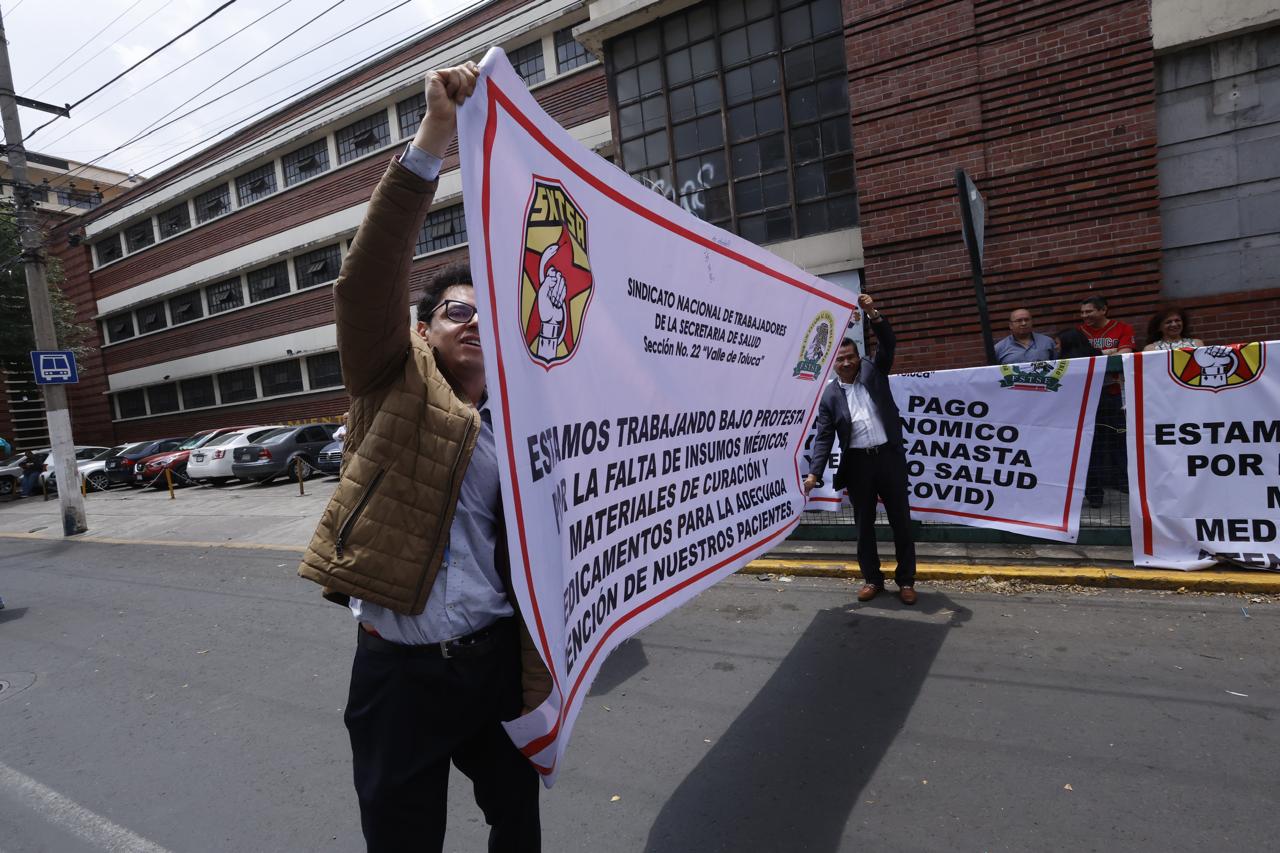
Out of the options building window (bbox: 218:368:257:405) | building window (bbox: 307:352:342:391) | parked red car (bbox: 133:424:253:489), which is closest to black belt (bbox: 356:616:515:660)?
parked red car (bbox: 133:424:253:489)

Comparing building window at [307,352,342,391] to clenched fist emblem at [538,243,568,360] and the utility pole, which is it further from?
clenched fist emblem at [538,243,568,360]

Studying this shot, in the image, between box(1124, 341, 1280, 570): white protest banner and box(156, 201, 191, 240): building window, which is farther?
box(156, 201, 191, 240): building window

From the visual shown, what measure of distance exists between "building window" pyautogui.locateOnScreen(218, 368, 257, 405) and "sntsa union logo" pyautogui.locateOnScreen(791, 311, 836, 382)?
80.7 ft

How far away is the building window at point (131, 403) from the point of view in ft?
93.1

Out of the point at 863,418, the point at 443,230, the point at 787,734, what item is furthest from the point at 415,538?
the point at 443,230

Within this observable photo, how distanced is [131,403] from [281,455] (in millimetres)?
18273

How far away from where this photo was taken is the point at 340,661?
4586mm

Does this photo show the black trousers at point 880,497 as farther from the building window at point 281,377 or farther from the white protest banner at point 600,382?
the building window at point 281,377

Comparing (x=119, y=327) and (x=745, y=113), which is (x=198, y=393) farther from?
(x=745, y=113)

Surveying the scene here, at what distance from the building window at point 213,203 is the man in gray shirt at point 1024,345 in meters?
26.2

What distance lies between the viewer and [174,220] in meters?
26.5

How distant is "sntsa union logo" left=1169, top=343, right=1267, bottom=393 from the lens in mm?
4668

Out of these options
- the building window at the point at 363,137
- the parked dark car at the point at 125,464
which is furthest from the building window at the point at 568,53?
the parked dark car at the point at 125,464

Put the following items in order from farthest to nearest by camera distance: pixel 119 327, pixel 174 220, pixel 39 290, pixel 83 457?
1. pixel 119 327
2. pixel 174 220
3. pixel 83 457
4. pixel 39 290
